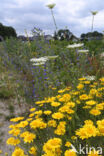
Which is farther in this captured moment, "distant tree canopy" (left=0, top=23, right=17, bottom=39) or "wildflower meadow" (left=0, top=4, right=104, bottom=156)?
"distant tree canopy" (left=0, top=23, right=17, bottom=39)

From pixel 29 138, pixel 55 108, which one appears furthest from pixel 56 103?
pixel 29 138

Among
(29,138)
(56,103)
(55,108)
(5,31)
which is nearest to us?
(29,138)

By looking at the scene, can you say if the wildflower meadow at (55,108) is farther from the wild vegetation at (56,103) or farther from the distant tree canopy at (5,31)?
the distant tree canopy at (5,31)

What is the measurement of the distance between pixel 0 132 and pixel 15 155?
5.55ft

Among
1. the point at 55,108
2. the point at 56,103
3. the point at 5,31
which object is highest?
the point at 5,31

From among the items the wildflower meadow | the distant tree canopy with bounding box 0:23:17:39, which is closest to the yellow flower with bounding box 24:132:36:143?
the wildflower meadow

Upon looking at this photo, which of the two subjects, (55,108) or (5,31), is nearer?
(55,108)

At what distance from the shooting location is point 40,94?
3408 mm

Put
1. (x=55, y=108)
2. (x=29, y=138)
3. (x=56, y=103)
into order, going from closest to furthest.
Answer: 1. (x=29, y=138)
2. (x=56, y=103)
3. (x=55, y=108)

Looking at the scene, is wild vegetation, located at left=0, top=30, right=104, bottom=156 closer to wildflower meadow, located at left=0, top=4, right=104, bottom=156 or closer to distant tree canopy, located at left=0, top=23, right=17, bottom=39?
wildflower meadow, located at left=0, top=4, right=104, bottom=156

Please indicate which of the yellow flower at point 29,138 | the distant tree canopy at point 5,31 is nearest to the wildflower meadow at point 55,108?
the yellow flower at point 29,138

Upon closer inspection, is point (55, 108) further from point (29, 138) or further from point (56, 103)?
point (29, 138)

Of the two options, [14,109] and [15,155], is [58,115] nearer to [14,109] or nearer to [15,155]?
[15,155]

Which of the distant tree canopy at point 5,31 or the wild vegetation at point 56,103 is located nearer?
the wild vegetation at point 56,103
